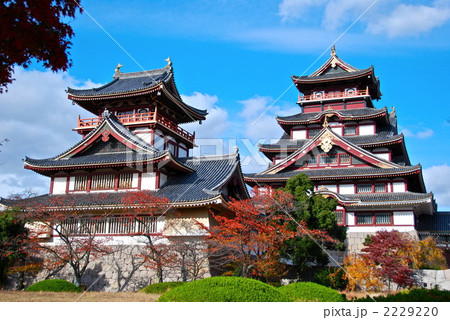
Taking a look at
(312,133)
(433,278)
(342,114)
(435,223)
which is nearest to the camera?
(433,278)

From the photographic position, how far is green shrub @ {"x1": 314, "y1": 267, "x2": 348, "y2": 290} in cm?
2225

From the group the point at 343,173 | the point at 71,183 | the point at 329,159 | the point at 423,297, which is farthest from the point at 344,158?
the point at 423,297

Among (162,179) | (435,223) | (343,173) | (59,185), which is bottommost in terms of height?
(435,223)

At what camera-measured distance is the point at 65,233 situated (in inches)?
824

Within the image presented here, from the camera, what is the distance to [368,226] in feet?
103

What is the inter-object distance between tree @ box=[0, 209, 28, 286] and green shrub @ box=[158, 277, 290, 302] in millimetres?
13911

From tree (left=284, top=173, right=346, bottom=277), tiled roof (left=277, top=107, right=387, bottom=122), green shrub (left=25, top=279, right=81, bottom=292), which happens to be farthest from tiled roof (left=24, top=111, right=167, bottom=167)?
tiled roof (left=277, top=107, right=387, bottom=122)

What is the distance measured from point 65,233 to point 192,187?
273 inches

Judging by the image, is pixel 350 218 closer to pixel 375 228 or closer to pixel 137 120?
pixel 375 228

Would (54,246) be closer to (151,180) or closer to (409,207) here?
(151,180)

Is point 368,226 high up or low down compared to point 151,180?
down

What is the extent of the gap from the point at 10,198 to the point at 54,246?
438 cm

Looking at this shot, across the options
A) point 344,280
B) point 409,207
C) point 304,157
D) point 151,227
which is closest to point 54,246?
point 151,227

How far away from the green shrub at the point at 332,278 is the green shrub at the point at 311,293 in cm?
970
